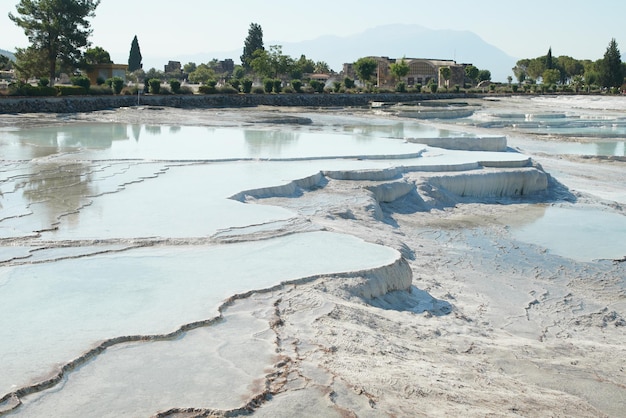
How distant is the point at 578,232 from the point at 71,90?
27.7 metres

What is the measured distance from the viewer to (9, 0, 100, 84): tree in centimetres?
3778

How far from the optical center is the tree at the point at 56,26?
3778cm

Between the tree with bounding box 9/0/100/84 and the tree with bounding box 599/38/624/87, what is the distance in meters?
52.4

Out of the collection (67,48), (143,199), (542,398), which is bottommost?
(542,398)

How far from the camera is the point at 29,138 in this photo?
19.8 meters

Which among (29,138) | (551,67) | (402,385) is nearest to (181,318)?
(402,385)

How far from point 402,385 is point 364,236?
4.34 meters

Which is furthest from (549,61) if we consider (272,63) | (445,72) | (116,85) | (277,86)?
(116,85)

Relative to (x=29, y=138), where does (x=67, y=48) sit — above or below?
above

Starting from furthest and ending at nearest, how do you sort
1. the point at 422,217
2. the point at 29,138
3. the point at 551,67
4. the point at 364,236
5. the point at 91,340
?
the point at 551,67
the point at 29,138
the point at 422,217
the point at 364,236
the point at 91,340

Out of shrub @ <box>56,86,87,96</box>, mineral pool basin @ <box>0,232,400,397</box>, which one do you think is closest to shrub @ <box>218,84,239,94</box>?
shrub @ <box>56,86,87,96</box>

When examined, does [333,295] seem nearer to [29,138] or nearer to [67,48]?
[29,138]

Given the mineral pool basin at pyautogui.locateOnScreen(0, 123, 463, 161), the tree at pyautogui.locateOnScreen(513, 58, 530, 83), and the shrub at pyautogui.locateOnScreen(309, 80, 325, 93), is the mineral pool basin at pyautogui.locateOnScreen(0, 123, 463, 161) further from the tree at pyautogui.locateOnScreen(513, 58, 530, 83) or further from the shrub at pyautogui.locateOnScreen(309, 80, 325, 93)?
the tree at pyautogui.locateOnScreen(513, 58, 530, 83)

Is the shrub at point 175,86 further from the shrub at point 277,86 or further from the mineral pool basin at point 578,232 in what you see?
the mineral pool basin at point 578,232
